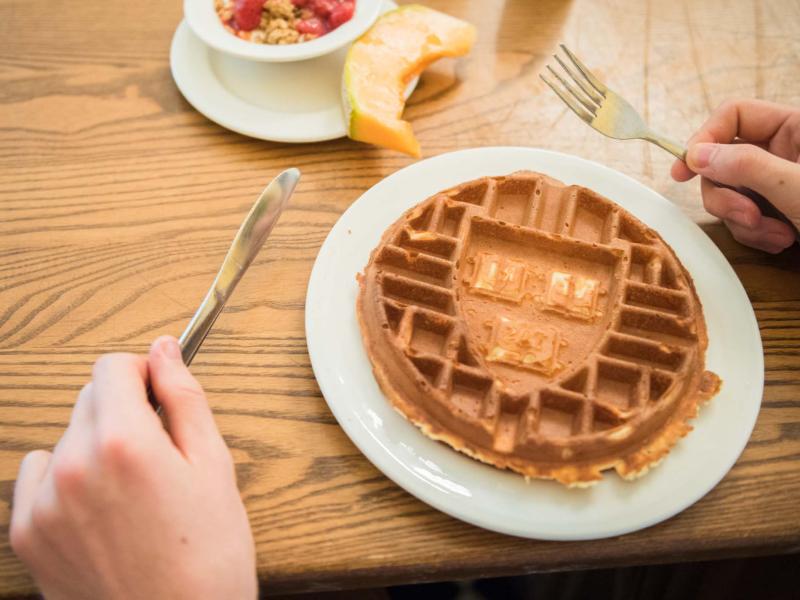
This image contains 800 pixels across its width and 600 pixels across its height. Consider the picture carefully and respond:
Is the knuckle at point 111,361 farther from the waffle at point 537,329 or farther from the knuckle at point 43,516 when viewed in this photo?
the waffle at point 537,329

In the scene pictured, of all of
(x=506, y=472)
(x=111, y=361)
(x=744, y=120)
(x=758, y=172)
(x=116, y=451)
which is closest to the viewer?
(x=116, y=451)

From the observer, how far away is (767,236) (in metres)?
→ 1.55

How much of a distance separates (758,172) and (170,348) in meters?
1.23

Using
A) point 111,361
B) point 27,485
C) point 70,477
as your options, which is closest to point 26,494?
point 27,485

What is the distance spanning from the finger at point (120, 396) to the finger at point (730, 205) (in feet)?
4.27

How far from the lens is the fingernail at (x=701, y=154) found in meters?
1.50

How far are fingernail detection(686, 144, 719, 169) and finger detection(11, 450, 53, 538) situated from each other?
142 centimetres

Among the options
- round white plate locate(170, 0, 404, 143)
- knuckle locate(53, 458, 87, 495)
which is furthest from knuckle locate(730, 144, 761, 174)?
knuckle locate(53, 458, 87, 495)

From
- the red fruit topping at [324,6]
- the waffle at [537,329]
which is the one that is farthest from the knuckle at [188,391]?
the red fruit topping at [324,6]

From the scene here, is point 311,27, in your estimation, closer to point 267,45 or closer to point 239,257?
point 267,45

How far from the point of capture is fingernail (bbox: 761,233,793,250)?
1.54 metres

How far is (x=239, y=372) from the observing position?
1387 millimetres

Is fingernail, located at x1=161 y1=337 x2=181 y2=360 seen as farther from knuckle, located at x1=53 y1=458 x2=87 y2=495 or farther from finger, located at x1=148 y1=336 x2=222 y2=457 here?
knuckle, located at x1=53 y1=458 x2=87 y2=495

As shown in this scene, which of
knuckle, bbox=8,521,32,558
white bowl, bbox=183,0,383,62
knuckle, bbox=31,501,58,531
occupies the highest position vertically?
white bowl, bbox=183,0,383,62
